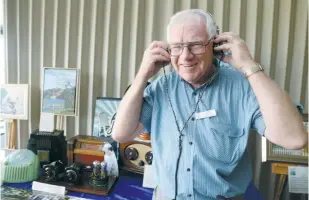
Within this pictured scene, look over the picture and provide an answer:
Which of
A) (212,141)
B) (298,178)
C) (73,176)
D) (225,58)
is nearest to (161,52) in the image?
(225,58)

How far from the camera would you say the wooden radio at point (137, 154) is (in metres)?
1.53

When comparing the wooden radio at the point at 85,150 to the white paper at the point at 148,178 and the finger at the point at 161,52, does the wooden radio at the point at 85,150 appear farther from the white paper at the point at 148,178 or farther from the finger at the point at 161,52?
the finger at the point at 161,52

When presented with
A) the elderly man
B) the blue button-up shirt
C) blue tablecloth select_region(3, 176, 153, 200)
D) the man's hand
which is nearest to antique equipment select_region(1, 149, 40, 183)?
blue tablecloth select_region(3, 176, 153, 200)

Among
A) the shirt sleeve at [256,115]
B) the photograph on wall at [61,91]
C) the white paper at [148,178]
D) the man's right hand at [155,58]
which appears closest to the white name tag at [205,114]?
the shirt sleeve at [256,115]

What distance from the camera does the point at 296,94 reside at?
1754mm

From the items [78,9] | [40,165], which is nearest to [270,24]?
[78,9]

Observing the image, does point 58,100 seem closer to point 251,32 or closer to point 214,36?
point 214,36

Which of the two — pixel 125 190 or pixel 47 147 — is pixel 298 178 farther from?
pixel 47 147

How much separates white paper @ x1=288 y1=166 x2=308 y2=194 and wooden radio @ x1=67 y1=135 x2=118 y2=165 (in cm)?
108

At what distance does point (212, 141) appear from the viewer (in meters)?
0.89

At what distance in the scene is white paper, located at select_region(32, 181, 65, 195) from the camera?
4.31 ft

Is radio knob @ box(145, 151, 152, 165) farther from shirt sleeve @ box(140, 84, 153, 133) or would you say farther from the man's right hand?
the man's right hand

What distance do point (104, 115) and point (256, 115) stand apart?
4.06ft

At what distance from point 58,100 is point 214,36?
56.2 inches
